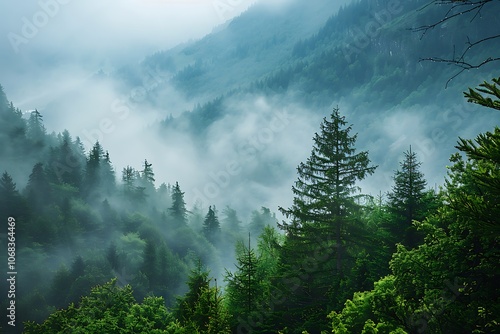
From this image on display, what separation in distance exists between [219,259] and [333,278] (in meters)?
97.0

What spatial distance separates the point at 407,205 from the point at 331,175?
4.84m

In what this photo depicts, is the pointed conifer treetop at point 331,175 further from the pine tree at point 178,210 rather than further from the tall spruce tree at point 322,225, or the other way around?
the pine tree at point 178,210

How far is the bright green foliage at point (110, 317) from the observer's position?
72.6ft

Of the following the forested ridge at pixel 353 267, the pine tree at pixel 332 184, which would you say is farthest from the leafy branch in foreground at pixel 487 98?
the pine tree at pixel 332 184

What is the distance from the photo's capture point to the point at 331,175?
70.4ft

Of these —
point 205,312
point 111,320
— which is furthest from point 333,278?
point 111,320

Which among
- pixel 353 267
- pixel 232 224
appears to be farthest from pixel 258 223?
pixel 353 267

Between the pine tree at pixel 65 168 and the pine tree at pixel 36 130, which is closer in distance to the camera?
the pine tree at pixel 65 168

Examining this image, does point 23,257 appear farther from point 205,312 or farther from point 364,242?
point 364,242

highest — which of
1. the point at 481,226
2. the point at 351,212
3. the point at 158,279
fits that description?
the point at 158,279

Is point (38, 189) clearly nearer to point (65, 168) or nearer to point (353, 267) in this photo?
point (65, 168)

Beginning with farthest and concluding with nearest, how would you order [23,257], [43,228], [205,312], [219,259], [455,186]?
[219,259], [43,228], [23,257], [205,312], [455,186]

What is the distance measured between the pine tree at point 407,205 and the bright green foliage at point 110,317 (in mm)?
14322

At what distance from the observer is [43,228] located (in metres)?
85.6
